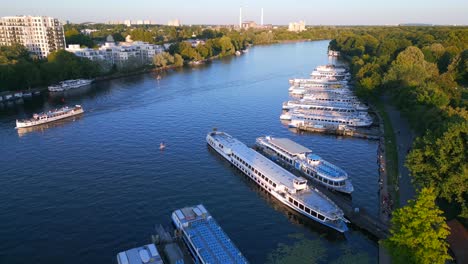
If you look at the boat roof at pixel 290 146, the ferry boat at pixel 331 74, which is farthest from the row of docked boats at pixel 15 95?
the ferry boat at pixel 331 74

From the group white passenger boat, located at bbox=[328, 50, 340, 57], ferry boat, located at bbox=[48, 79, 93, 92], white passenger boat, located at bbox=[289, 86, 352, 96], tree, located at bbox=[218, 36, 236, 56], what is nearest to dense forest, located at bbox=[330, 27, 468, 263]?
white passenger boat, located at bbox=[289, 86, 352, 96]

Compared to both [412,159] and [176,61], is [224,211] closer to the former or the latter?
[412,159]

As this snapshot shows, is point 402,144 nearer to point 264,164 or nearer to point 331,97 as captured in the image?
point 264,164

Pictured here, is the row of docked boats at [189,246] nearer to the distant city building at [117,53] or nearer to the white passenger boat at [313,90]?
the white passenger boat at [313,90]

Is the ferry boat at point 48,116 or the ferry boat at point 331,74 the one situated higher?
the ferry boat at point 331,74

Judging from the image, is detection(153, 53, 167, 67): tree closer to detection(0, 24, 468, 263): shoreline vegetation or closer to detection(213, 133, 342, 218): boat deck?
detection(0, 24, 468, 263): shoreline vegetation

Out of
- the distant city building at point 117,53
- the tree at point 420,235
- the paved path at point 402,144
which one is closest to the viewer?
the tree at point 420,235
